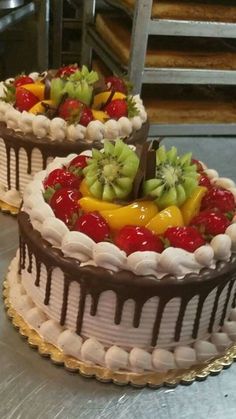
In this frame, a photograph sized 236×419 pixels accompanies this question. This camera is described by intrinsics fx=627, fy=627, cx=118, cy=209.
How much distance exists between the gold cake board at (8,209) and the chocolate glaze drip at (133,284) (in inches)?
22.7

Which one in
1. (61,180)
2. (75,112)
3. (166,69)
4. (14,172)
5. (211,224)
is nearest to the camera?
(211,224)

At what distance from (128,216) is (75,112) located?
0.60 metres

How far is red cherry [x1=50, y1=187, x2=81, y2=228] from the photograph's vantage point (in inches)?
56.5

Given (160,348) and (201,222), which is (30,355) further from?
(201,222)

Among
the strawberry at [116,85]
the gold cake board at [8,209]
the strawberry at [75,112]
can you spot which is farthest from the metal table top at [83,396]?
the strawberry at [116,85]

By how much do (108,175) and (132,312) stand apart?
0.32 metres

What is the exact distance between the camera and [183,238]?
137cm

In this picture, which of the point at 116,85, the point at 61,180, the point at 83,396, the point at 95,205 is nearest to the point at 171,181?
the point at 95,205

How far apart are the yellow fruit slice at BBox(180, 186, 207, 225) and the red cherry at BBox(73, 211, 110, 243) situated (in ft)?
0.65

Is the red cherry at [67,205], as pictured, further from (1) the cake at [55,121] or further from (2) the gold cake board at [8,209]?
(2) the gold cake board at [8,209]

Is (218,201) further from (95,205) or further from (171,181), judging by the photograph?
(95,205)

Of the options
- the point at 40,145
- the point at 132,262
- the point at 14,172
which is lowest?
the point at 14,172

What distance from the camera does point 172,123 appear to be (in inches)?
114

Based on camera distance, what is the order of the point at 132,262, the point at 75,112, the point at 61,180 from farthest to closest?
the point at 75,112, the point at 61,180, the point at 132,262
